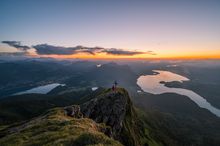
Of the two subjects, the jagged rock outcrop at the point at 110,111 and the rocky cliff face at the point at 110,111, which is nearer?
the jagged rock outcrop at the point at 110,111

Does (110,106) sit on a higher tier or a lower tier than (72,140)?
lower

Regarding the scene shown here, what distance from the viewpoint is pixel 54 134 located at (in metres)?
30.7

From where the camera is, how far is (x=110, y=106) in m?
116

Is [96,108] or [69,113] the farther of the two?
[96,108]

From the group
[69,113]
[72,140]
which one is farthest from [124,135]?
[72,140]

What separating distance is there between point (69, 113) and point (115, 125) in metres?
41.9

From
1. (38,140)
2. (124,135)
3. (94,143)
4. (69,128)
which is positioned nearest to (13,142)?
(38,140)

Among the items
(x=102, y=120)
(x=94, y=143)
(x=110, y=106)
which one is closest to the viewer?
(x=94, y=143)

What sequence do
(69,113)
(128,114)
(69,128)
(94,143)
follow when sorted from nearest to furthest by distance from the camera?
(94,143) → (69,128) → (69,113) → (128,114)

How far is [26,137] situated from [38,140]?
493 centimetres

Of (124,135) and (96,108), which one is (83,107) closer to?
(96,108)

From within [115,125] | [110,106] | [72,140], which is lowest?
[115,125]

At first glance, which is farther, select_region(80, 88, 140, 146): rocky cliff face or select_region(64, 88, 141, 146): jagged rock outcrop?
select_region(80, 88, 140, 146): rocky cliff face

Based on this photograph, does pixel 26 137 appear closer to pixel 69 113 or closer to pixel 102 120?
pixel 69 113
